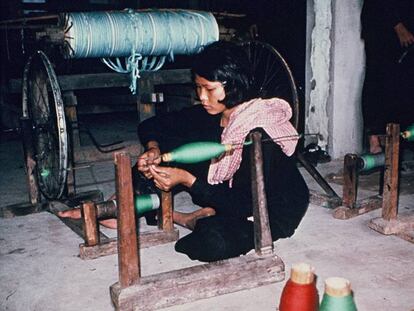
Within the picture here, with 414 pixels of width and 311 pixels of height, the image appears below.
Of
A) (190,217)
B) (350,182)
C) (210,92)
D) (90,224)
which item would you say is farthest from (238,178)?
(350,182)

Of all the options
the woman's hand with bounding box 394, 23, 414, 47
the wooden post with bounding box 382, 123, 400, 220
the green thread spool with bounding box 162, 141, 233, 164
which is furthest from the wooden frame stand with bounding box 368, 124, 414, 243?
the woman's hand with bounding box 394, 23, 414, 47

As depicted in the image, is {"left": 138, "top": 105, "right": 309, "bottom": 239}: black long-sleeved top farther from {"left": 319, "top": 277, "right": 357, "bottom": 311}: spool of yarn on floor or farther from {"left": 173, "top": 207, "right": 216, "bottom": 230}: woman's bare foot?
{"left": 319, "top": 277, "right": 357, "bottom": 311}: spool of yarn on floor

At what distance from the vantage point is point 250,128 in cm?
281

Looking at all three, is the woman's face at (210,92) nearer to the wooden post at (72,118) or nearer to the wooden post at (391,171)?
the wooden post at (391,171)

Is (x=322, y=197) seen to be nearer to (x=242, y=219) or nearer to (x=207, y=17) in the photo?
(x=242, y=219)

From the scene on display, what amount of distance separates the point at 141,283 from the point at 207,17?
3.49m

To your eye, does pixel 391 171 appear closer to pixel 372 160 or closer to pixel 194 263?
pixel 372 160

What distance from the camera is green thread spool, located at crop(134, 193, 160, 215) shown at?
3.09 metres

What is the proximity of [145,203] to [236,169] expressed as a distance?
636 mm

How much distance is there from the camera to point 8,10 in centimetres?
850

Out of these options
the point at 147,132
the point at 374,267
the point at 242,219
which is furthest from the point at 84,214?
the point at 374,267

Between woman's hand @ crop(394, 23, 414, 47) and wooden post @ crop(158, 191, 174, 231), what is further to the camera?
woman's hand @ crop(394, 23, 414, 47)

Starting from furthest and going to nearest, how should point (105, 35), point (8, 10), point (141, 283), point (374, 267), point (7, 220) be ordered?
1. point (8, 10)
2. point (105, 35)
3. point (7, 220)
4. point (374, 267)
5. point (141, 283)

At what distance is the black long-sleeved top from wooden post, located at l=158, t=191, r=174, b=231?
20 cm
